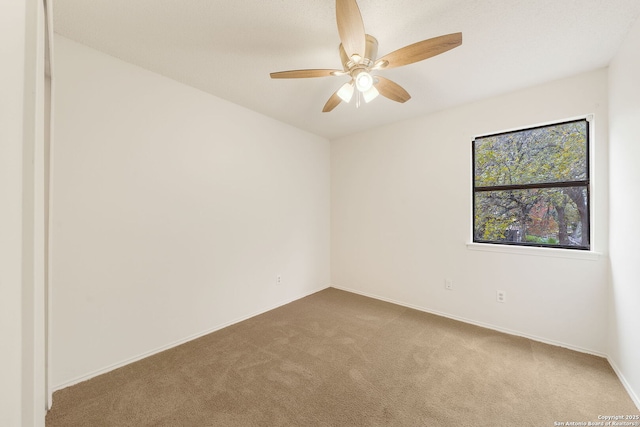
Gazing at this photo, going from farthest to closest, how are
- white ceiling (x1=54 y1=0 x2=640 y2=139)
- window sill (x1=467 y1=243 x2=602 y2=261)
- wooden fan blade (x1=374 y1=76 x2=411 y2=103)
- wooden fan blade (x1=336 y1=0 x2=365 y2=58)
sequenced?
1. window sill (x1=467 y1=243 x2=602 y2=261)
2. wooden fan blade (x1=374 y1=76 x2=411 y2=103)
3. white ceiling (x1=54 y1=0 x2=640 y2=139)
4. wooden fan blade (x1=336 y1=0 x2=365 y2=58)

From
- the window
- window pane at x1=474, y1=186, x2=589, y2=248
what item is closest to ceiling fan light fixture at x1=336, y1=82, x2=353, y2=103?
the window

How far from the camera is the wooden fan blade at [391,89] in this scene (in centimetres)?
186

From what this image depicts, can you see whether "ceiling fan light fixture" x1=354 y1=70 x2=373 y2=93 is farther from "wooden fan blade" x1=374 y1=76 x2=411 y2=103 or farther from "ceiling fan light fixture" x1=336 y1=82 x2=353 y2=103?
"wooden fan blade" x1=374 y1=76 x2=411 y2=103

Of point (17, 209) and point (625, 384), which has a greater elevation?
point (17, 209)

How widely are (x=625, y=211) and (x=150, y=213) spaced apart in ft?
11.9

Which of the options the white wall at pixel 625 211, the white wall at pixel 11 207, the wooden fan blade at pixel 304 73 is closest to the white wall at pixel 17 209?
the white wall at pixel 11 207

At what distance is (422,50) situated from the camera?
146 cm

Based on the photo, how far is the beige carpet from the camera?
1.50 metres

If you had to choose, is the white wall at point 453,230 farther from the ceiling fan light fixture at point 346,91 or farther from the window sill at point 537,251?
the ceiling fan light fixture at point 346,91

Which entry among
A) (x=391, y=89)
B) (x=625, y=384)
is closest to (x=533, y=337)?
(x=625, y=384)

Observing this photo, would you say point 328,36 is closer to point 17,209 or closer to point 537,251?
point 17,209

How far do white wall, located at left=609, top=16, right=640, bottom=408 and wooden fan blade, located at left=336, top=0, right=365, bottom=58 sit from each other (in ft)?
5.76

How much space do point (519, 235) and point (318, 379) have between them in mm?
2417

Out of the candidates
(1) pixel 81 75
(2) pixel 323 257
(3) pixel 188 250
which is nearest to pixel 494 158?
(2) pixel 323 257
